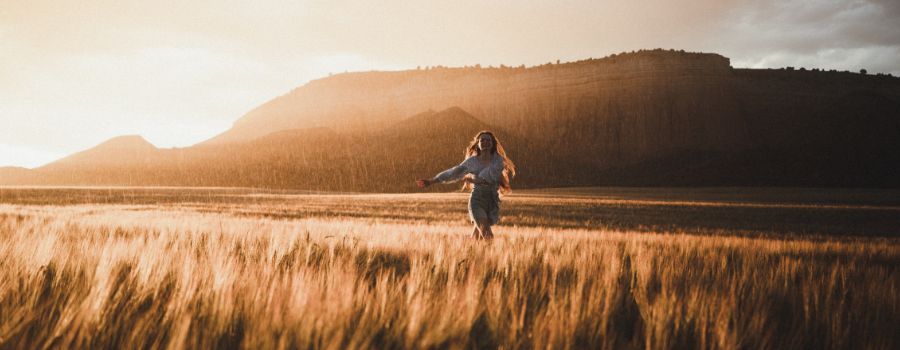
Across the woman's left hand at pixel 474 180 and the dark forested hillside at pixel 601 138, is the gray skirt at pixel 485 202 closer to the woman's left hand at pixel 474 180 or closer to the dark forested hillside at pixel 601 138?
the woman's left hand at pixel 474 180

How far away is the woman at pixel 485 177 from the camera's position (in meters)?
7.64

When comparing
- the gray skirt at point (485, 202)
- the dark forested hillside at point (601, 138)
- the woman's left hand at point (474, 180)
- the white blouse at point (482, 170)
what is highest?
the dark forested hillside at point (601, 138)

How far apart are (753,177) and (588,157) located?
54.9 meters

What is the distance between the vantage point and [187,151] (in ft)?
472

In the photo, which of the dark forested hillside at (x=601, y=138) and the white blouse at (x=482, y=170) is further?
the dark forested hillside at (x=601, y=138)

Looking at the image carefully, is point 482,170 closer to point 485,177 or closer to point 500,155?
point 485,177

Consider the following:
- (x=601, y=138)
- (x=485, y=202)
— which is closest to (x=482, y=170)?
(x=485, y=202)

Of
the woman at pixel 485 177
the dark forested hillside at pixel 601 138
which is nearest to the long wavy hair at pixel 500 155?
the woman at pixel 485 177

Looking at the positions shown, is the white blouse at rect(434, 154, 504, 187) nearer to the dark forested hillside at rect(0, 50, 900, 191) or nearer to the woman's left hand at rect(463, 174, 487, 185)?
the woman's left hand at rect(463, 174, 487, 185)

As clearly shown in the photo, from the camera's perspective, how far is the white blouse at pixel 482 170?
25.1ft

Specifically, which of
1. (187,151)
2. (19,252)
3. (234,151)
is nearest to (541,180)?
(234,151)

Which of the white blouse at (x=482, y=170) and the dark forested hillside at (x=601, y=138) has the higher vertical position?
the dark forested hillside at (x=601, y=138)

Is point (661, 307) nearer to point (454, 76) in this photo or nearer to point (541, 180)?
point (541, 180)

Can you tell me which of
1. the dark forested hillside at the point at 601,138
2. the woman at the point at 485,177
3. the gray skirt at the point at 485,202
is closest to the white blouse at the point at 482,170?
the woman at the point at 485,177
